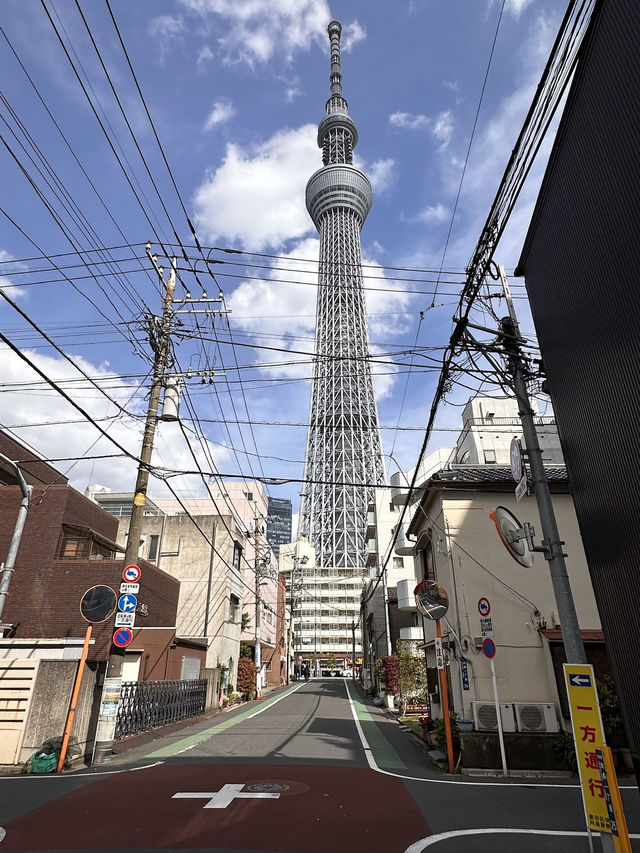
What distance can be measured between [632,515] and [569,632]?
2023 mm

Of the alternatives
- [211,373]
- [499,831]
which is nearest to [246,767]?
[499,831]

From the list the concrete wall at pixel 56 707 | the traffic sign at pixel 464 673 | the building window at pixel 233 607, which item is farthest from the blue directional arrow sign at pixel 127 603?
the building window at pixel 233 607

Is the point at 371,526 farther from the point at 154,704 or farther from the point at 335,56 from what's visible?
the point at 335,56

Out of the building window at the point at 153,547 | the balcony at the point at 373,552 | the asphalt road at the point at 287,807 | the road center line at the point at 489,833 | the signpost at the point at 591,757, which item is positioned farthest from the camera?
the balcony at the point at 373,552

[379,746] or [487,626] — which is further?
[379,746]

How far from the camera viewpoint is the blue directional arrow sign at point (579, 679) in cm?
574

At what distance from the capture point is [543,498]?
7793 millimetres

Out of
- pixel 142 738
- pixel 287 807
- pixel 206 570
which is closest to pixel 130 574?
pixel 142 738

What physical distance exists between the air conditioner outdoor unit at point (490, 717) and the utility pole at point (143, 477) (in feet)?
27.5

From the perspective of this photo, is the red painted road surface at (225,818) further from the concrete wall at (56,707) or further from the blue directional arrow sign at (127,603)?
the blue directional arrow sign at (127,603)

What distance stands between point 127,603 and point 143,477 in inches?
119

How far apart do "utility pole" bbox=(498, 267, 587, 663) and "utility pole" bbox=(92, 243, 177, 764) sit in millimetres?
8065

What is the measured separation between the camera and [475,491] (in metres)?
14.8

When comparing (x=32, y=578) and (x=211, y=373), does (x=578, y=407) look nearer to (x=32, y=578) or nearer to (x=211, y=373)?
(x=211, y=373)
